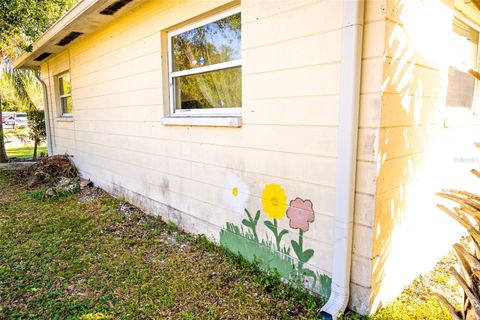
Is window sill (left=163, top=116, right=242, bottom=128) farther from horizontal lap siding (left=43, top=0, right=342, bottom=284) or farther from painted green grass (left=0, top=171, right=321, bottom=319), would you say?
painted green grass (left=0, top=171, right=321, bottom=319)

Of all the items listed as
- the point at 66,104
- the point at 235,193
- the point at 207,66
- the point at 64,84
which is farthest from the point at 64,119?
the point at 235,193

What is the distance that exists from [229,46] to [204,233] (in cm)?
206

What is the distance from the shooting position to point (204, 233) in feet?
11.7

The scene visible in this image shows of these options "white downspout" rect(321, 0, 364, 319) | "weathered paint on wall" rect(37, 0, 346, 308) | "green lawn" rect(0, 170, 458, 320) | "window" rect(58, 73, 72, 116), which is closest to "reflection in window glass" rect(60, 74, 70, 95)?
"window" rect(58, 73, 72, 116)

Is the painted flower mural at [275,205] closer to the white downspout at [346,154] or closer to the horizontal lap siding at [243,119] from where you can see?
the horizontal lap siding at [243,119]

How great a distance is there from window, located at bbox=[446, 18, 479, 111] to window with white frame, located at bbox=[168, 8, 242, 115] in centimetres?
211

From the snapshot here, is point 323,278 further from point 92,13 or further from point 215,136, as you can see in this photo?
point 92,13

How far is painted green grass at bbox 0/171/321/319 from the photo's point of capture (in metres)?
2.38

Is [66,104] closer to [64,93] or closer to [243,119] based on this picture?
[64,93]

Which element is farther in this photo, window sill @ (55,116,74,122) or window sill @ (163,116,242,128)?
window sill @ (55,116,74,122)

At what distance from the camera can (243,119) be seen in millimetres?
2855

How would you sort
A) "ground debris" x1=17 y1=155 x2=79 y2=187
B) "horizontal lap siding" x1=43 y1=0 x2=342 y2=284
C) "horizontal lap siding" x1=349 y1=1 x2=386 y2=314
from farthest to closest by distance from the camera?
"ground debris" x1=17 y1=155 x2=79 y2=187 < "horizontal lap siding" x1=43 y1=0 x2=342 y2=284 < "horizontal lap siding" x1=349 y1=1 x2=386 y2=314

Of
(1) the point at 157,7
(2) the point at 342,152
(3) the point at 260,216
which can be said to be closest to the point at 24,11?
(1) the point at 157,7

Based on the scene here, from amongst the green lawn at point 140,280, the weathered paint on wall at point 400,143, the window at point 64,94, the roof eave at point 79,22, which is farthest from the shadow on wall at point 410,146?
the window at point 64,94
